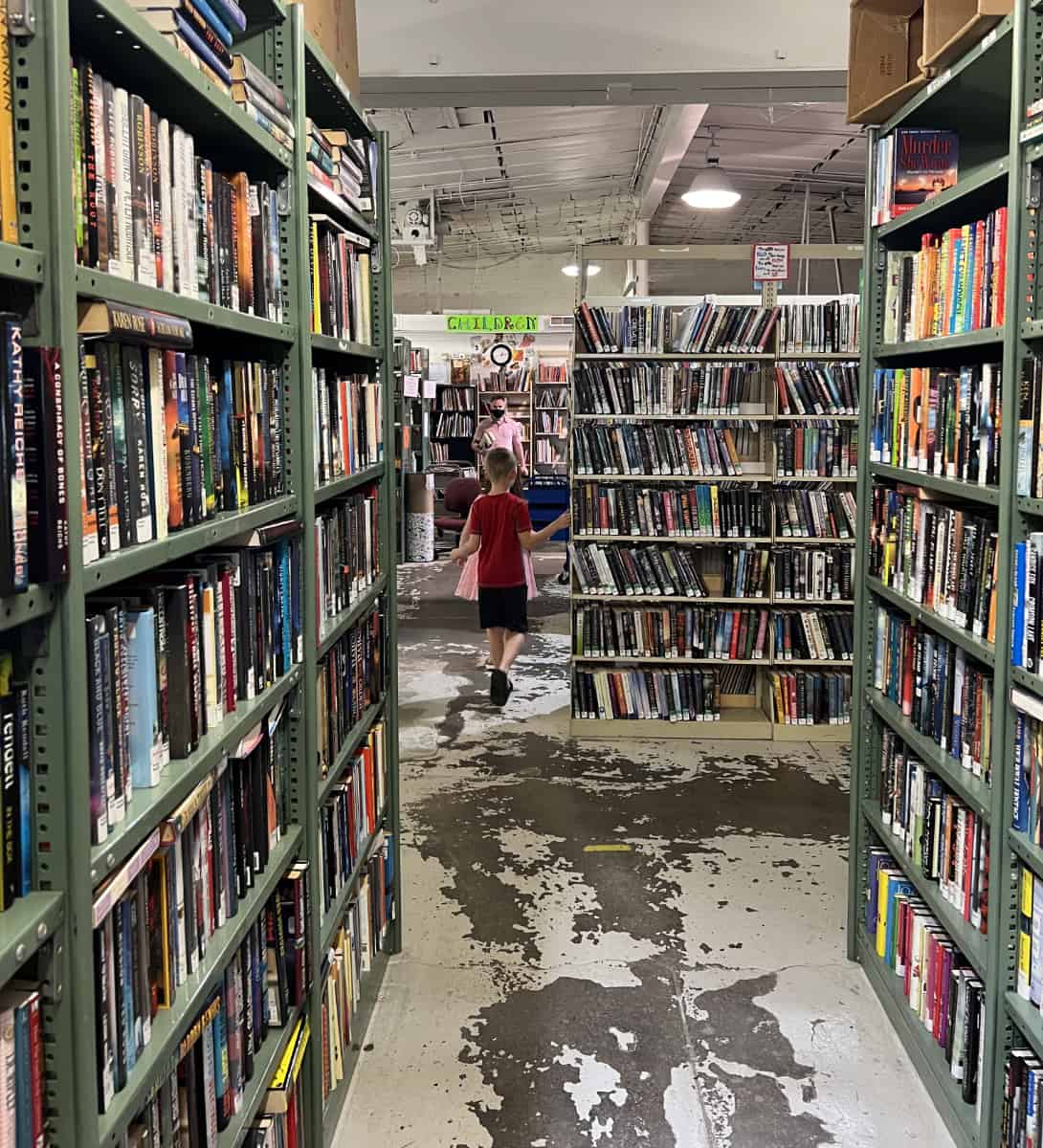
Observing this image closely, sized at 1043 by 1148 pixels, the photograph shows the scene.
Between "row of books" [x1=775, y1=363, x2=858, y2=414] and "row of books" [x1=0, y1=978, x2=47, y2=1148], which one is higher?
"row of books" [x1=775, y1=363, x2=858, y2=414]

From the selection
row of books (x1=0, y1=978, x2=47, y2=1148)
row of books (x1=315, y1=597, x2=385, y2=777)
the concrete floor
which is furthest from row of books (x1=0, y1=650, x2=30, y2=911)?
the concrete floor

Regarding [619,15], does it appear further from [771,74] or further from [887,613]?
[887,613]

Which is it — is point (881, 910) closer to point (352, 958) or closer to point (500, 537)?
point (352, 958)

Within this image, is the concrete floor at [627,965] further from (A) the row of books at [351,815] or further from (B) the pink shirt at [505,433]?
(B) the pink shirt at [505,433]

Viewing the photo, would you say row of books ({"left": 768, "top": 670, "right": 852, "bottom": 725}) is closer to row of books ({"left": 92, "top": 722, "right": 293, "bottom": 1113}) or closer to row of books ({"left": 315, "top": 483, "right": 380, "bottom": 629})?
row of books ({"left": 315, "top": 483, "right": 380, "bottom": 629})

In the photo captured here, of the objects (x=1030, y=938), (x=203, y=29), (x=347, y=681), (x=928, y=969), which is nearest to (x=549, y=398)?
(x=347, y=681)

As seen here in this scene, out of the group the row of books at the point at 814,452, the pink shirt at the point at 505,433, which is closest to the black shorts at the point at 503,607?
the row of books at the point at 814,452

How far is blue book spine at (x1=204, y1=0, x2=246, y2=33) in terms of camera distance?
1.83 metres

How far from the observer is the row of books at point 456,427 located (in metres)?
15.0

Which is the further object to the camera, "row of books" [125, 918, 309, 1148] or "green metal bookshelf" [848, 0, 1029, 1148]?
"green metal bookshelf" [848, 0, 1029, 1148]

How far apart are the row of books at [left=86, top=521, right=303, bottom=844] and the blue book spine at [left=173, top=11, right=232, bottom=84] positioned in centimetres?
77

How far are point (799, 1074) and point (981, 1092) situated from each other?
0.56 meters

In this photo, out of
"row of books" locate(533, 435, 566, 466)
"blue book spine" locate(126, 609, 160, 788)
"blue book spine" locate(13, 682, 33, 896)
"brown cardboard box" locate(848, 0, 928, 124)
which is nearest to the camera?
"blue book spine" locate(13, 682, 33, 896)

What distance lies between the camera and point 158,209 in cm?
161
